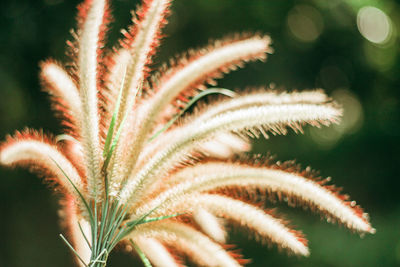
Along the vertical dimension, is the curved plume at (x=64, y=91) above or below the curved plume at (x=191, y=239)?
above

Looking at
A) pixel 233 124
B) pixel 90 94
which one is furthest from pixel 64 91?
pixel 233 124

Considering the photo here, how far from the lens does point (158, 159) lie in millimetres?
460

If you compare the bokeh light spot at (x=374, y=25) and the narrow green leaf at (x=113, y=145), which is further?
the bokeh light spot at (x=374, y=25)

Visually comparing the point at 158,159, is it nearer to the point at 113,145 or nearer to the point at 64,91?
the point at 113,145

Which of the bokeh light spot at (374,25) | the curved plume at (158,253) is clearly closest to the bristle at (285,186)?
the curved plume at (158,253)

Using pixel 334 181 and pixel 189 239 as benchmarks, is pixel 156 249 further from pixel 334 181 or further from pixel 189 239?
pixel 334 181

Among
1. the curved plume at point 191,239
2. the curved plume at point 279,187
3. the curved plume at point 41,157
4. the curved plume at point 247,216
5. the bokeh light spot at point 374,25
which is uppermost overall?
the bokeh light spot at point 374,25

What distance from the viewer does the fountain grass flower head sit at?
453 mm

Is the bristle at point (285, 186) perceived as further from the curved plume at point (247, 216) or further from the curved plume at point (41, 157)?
the curved plume at point (41, 157)

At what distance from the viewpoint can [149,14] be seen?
472mm

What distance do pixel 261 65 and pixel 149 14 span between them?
2.39 metres

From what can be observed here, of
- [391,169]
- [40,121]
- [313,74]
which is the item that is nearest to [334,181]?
[391,169]

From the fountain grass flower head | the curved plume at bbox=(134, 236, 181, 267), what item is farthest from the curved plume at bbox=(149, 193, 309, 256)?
the curved plume at bbox=(134, 236, 181, 267)

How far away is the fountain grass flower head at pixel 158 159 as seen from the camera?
0.45 metres
